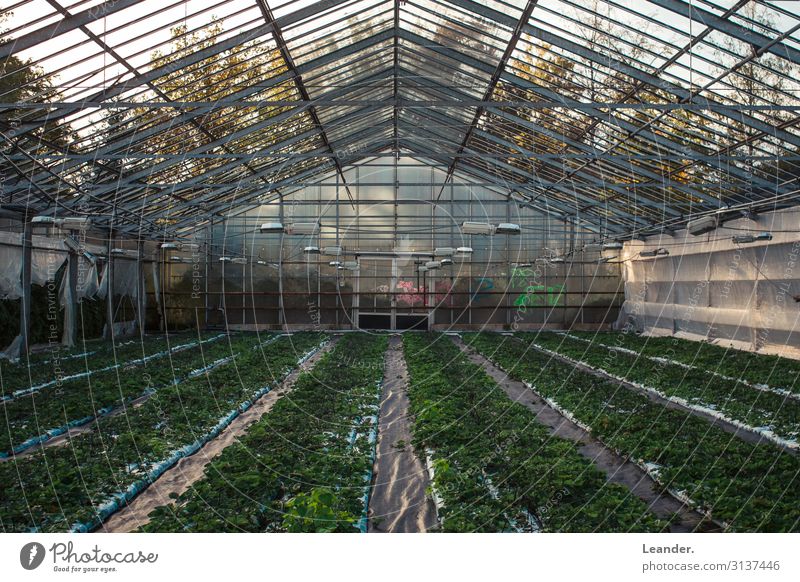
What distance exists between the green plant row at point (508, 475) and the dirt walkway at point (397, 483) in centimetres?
23

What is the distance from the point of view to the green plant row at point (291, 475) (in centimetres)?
682

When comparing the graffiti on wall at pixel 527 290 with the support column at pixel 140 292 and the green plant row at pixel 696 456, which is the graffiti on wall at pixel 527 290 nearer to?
the support column at pixel 140 292

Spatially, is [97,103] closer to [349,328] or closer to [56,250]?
[56,250]

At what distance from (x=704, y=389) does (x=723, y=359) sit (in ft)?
16.1

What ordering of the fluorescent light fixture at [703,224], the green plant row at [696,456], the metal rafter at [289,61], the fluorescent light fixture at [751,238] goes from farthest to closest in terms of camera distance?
the fluorescent light fixture at [751,238], the fluorescent light fixture at [703,224], the metal rafter at [289,61], the green plant row at [696,456]

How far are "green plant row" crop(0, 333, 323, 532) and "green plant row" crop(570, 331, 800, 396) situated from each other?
1058 centimetres

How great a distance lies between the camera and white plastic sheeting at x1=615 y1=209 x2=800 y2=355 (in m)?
20.7

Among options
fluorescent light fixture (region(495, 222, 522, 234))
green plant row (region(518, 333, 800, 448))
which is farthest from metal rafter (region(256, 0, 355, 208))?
green plant row (region(518, 333, 800, 448))

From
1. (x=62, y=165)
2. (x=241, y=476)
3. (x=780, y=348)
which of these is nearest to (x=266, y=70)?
(x=62, y=165)

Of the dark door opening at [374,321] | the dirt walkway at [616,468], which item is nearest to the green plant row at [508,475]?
the dirt walkway at [616,468]

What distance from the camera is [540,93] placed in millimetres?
16594

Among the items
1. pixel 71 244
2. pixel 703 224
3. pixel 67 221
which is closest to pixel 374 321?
pixel 71 244

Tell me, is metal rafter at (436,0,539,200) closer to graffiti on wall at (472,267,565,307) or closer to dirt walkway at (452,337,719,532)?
dirt walkway at (452,337,719,532)
